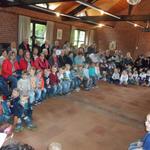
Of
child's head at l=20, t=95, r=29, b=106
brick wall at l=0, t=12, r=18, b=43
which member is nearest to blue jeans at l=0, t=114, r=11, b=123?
child's head at l=20, t=95, r=29, b=106

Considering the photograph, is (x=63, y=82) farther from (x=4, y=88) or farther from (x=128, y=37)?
(x=128, y=37)

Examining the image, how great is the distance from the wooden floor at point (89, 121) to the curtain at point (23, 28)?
9.61 ft

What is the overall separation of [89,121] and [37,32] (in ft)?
16.5

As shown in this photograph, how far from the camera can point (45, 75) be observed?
15.8 feet

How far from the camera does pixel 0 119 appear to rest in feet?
10.8

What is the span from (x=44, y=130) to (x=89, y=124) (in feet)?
2.87

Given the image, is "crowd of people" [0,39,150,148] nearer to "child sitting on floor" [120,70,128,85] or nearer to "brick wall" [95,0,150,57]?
"child sitting on floor" [120,70,128,85]

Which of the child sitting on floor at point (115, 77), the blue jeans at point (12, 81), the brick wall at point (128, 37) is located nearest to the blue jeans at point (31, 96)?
the blue jeans at point (12, 81)

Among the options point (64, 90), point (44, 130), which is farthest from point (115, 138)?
point (64, 90)

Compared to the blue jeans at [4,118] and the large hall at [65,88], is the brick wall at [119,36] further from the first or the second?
the blue jeans at [4,118]

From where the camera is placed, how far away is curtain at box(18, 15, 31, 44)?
22.1 feet

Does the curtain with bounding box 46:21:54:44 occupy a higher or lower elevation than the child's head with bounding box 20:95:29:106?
higher

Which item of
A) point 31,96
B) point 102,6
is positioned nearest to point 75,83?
point 31,96

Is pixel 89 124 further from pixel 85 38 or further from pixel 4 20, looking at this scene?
pixel 85 38
